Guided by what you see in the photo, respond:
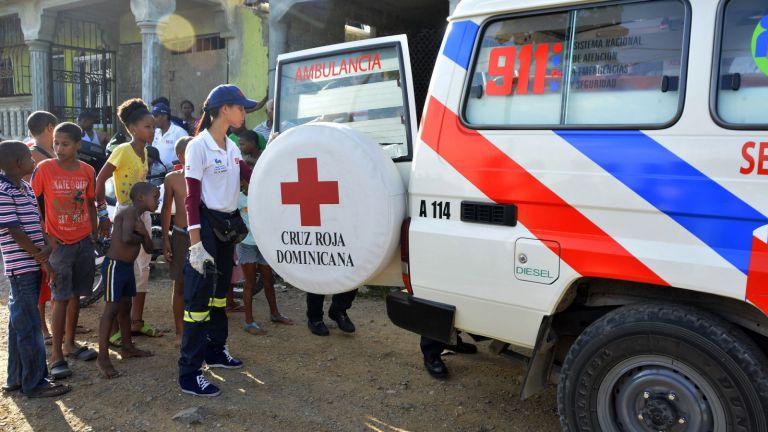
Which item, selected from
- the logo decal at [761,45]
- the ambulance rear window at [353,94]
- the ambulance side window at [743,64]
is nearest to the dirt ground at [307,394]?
the ambulance rear window at [353,94]

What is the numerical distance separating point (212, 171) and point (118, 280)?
3.38ft

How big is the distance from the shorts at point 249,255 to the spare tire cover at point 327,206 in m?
1.59

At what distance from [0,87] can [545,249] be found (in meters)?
13.8

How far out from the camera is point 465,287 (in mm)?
2650

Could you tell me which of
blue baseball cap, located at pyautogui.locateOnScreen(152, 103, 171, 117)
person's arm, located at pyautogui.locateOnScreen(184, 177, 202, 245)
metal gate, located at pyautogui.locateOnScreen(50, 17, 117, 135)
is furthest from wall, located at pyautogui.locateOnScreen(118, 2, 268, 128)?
person's arm, located at pyautogui.locateOnScreen(184, 177, 202, 245)

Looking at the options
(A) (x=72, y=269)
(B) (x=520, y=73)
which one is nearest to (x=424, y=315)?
(B) (x=520, y=73)

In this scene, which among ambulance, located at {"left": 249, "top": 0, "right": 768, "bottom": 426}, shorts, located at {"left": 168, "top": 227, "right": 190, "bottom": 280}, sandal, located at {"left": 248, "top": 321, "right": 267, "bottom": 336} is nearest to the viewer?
ambulance, located at {"left": 249, "top": 0, "right": 768, "bottom": 426}

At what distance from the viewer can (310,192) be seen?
9.53ft

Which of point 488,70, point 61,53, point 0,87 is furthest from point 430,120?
point 0,87

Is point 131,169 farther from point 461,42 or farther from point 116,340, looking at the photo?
point 461,42

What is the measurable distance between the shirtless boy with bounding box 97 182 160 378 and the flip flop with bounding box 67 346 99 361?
17cm

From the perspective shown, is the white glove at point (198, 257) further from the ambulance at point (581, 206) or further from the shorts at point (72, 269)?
the shorts at point (72, 269)

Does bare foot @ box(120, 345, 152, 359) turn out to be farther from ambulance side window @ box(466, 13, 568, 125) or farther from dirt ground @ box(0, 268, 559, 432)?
ambulance side window @ box(466, 13, 568, 125)

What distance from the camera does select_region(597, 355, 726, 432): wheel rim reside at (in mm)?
2170
